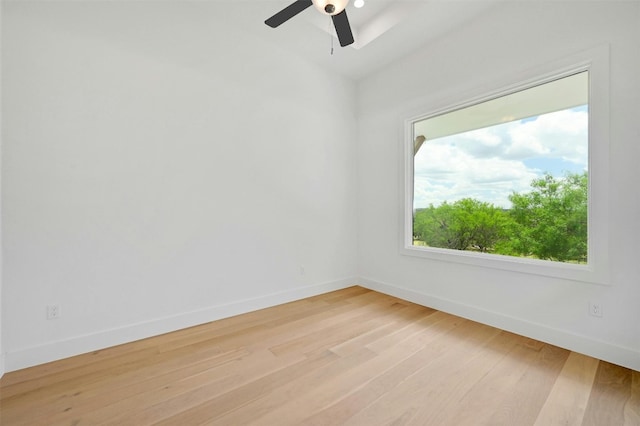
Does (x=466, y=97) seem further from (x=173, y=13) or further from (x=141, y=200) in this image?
(x=141, y=200)

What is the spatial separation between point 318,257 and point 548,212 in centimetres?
253

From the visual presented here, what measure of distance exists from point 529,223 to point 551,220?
17 centimetres

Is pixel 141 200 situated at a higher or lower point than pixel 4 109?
lower

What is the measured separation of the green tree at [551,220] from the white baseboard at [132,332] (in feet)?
8.23

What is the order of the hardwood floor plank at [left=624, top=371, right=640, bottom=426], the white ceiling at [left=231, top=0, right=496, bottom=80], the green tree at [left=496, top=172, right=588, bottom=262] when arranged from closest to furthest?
the hardwood floor plank at [left=624, top=371, right=640, bottom=426] < the green tree at [left=496, top=172, right=588, bottom=262] < the white ceiling at [left=231, top=0, right=496, bottom=80]

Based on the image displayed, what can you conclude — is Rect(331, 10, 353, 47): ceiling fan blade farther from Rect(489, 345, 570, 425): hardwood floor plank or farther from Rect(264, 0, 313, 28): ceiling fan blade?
Rect(489, 345, 570, 425): hardwood floor plank

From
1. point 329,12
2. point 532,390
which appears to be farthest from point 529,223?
point 329,12

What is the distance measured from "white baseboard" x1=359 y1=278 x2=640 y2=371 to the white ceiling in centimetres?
301

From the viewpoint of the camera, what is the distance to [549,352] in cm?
216

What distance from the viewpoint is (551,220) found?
95.2 inches

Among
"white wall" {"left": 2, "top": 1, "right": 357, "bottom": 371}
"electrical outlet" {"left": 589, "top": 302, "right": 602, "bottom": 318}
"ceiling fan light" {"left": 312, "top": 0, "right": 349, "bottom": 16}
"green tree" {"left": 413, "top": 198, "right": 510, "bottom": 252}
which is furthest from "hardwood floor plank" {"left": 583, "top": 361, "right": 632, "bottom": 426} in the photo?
"ceiling fan light" {"left": 312, "top": 0, "right": 349, "bottom": 16}

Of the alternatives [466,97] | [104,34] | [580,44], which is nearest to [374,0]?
[466,97]

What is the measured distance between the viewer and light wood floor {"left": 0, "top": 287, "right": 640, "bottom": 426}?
4.88ft

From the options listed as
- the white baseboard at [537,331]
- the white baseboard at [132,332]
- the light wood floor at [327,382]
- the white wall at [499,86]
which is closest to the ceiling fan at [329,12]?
the white wall at [499,86]
